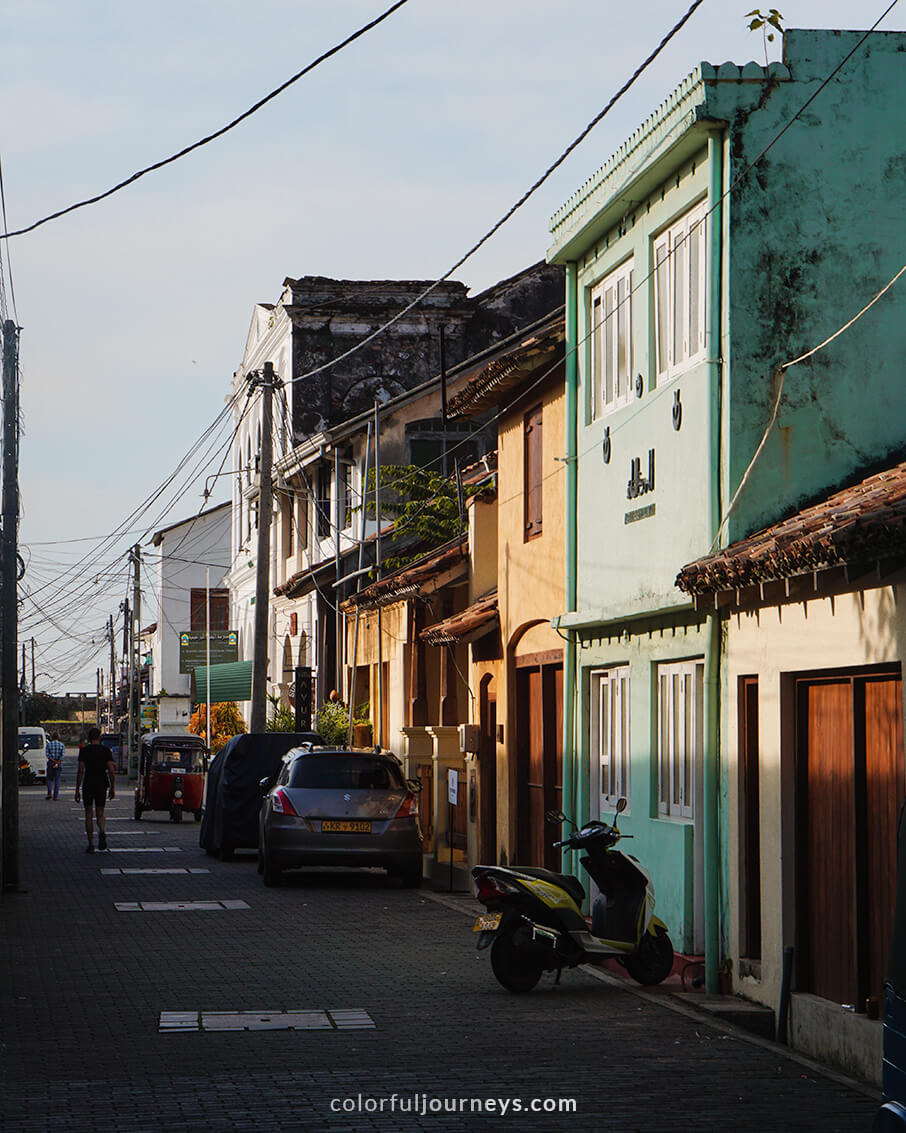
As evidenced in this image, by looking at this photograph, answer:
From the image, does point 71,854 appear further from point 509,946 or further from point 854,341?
point 854,341

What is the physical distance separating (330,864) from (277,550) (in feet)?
86.6

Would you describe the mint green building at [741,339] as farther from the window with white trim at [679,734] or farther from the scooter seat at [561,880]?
the scooter seat at [561,880]

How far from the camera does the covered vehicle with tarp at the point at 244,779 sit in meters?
26.2

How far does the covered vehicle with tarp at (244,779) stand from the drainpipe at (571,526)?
32.0 feet

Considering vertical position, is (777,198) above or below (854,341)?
above

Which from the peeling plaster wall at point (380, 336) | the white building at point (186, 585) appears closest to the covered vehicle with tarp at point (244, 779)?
the peeling plaster wall at point (380, 336)

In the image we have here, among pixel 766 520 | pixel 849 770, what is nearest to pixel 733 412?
pixel 766 520

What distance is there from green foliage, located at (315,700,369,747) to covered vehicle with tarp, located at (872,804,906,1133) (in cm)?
2633

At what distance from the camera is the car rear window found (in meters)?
21.1

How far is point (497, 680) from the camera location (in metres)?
20.9

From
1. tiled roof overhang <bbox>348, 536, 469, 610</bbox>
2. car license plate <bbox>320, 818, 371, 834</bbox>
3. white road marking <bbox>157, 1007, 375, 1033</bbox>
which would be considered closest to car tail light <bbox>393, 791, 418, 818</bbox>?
car license plate <bbox>320, 818, 371, 834</bbox>

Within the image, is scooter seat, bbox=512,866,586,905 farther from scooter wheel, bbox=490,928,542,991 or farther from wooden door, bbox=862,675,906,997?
wooden door, bbox=862,675,906,997

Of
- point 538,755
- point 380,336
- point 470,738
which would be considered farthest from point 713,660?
point 380,336

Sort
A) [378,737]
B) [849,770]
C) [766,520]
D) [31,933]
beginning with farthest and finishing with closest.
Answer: [378,737] → [31,933] → [766,520] → [849,770]
